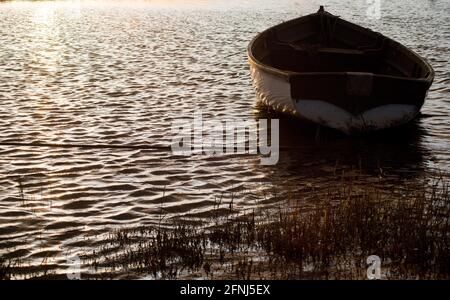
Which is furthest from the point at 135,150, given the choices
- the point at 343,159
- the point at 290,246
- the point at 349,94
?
the point at 290,246

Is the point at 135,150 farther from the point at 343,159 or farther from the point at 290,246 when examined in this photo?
the point at 290,246

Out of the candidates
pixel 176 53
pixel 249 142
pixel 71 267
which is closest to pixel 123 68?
pixel 176 53

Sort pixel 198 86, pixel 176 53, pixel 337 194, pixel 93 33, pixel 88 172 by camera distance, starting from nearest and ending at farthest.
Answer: pixel 337 194 < pixel 88 172 < pixel 198 86 < pixel 176 53 < pixel 93 33

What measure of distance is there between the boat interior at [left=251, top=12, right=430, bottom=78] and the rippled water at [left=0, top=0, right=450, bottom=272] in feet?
4.46

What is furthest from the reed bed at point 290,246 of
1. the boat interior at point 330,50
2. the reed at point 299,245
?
the boat interior at point 330,50

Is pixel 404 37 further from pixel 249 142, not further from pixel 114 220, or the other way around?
pixel 114 220

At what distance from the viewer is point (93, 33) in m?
35.4

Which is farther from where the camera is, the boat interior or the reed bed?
the boat interior

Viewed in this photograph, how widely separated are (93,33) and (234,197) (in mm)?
29175

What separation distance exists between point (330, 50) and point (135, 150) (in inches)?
259

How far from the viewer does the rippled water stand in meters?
7.97

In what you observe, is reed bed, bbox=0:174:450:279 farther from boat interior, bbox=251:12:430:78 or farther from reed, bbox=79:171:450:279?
boat interior, bbox=251:12:430:78

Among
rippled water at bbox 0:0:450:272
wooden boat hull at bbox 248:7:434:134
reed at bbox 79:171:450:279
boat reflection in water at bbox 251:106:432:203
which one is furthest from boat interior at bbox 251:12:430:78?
reed at bbox 79:171:450:279

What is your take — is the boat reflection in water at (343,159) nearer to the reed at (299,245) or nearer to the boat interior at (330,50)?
the reed at (299,245)
